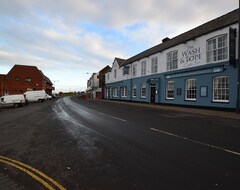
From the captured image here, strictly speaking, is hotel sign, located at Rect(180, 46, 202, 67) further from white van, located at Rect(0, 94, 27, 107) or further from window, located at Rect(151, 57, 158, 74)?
white van, located at Rect(0, 94, 27, 107)

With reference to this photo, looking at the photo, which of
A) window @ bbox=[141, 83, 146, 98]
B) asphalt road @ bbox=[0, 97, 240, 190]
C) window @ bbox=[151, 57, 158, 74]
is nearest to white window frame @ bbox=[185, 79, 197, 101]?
window @ bbox=[151, 57, 158, 74]

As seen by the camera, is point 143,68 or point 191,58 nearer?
point 191,58

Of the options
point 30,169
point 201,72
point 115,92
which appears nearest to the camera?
point 30,169

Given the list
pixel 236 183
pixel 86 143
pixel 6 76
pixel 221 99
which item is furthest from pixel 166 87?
pixel 6 76

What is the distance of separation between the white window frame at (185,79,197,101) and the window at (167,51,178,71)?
3161mm

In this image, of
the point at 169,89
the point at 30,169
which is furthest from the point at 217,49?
the point at 30,169

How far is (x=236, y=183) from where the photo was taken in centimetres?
378

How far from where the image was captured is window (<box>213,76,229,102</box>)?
18317mm

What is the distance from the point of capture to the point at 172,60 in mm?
25891

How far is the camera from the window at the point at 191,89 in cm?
2188

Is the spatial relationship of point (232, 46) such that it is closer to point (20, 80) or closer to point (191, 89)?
point (191, 89)

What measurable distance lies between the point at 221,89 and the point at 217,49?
382cm

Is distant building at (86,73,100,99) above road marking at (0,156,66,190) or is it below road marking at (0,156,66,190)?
above

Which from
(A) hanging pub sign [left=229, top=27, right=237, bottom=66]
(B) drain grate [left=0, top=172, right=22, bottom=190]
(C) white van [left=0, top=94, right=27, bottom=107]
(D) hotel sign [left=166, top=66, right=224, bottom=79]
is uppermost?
(A) hanging pub sign [left=229, top=27, right=237, bottom=66]
